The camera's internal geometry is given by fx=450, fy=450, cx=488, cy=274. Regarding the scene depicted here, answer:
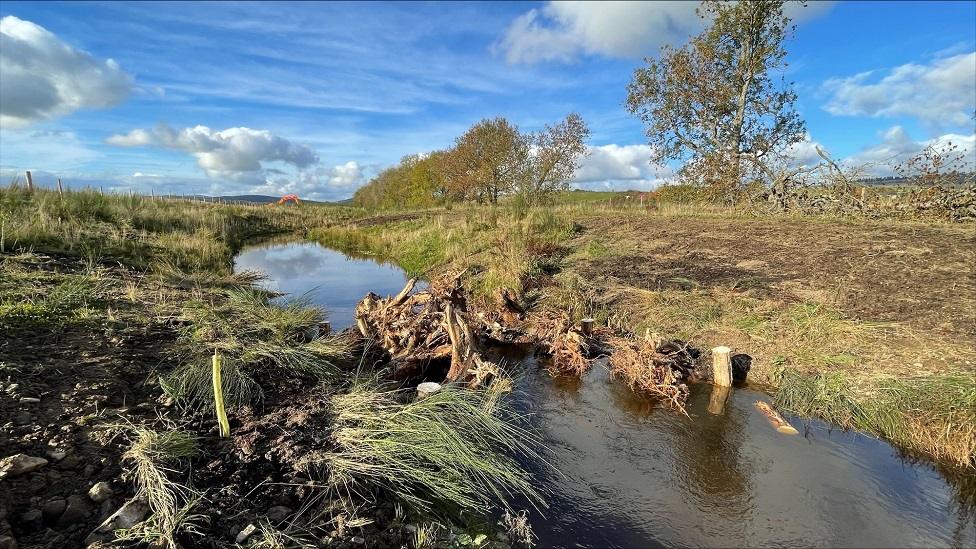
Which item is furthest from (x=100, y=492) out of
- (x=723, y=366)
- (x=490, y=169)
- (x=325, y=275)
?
(x=490, y=169)

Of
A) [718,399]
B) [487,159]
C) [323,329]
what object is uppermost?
[487,159]

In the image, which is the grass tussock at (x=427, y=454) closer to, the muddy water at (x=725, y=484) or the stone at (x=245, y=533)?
the muddy water at (x=725, y=484)

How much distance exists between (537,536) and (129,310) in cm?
568

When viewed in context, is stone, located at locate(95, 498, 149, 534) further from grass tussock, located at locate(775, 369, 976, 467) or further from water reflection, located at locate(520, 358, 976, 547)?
grass tussock, located at locate(775, 369, 976, 467)

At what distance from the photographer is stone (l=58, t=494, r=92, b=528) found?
7.72 feet

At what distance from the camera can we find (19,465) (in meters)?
2.56

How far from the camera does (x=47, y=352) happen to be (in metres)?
4.05

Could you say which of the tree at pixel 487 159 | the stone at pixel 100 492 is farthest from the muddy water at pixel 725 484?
the tree at pixel 487 159

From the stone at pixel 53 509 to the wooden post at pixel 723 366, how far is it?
580cm

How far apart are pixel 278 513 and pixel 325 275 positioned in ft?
42.5

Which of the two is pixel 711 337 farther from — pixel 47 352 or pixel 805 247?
pixel 47 352

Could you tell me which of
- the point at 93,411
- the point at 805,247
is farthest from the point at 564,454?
the point at 805,247

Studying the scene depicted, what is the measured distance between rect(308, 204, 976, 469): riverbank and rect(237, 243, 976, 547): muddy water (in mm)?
434

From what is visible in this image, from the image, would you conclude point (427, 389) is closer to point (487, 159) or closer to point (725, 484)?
point (725, 484)
